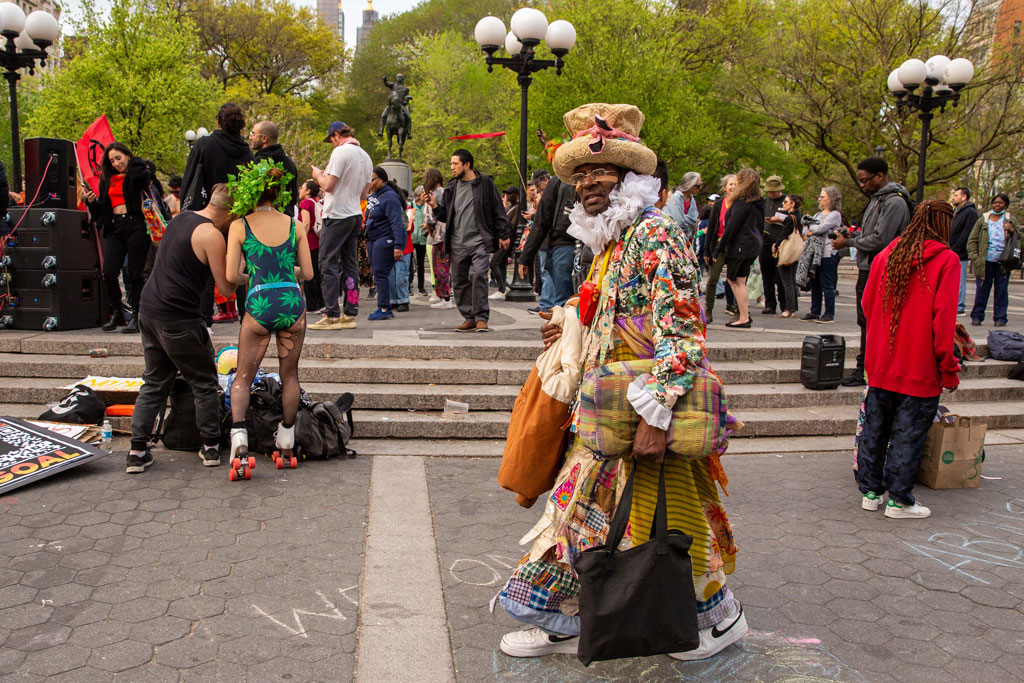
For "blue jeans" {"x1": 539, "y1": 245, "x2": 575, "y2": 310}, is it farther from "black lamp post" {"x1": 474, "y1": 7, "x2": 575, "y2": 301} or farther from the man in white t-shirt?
"black lamp post" {"x1": 474, "y1": 7, "x2": 575, "y2": 301}

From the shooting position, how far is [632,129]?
121 inches

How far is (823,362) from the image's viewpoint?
7641 millimetres

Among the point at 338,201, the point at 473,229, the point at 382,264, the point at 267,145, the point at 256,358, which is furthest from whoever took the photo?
the point at 382,264

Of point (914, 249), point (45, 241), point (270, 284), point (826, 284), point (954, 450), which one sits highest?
point (45, 241)

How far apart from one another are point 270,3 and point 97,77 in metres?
18.4

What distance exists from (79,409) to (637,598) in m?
5.16

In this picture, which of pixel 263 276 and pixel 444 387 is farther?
pixel 444 387

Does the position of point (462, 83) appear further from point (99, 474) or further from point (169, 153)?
point (99, 474)

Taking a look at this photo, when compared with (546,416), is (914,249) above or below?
above

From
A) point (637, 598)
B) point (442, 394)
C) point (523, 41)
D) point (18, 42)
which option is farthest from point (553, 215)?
point (18, 42)

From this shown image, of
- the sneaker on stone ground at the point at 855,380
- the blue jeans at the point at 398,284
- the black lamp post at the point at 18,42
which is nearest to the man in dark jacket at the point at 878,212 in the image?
the sneaker on stone ground at the point at 855,380

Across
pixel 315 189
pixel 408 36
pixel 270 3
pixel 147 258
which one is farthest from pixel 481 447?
pixel 408 36

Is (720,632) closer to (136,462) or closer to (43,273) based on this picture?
(136,462)

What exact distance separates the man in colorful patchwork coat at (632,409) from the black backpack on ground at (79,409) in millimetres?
4422
